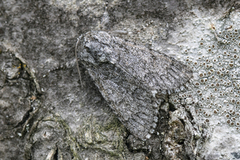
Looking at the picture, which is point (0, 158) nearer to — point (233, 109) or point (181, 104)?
point (181, 104)

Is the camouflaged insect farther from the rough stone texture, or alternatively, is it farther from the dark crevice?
the dark crevice

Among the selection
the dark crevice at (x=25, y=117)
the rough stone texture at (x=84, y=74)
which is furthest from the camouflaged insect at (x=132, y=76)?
the dark crevice at (x=25, y=117)

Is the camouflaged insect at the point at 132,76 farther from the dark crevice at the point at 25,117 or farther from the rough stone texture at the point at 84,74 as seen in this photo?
the dark crevice at the point at 25,117

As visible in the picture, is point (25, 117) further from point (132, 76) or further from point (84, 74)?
point (132, 76)

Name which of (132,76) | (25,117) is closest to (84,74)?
(132,76)

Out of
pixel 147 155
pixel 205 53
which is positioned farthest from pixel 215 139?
pixel 205 53

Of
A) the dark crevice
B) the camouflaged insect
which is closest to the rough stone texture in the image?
the dark crevice

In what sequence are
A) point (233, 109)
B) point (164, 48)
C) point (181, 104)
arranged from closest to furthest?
point (233, 109) < point (181, 104) < point (164, 48)
